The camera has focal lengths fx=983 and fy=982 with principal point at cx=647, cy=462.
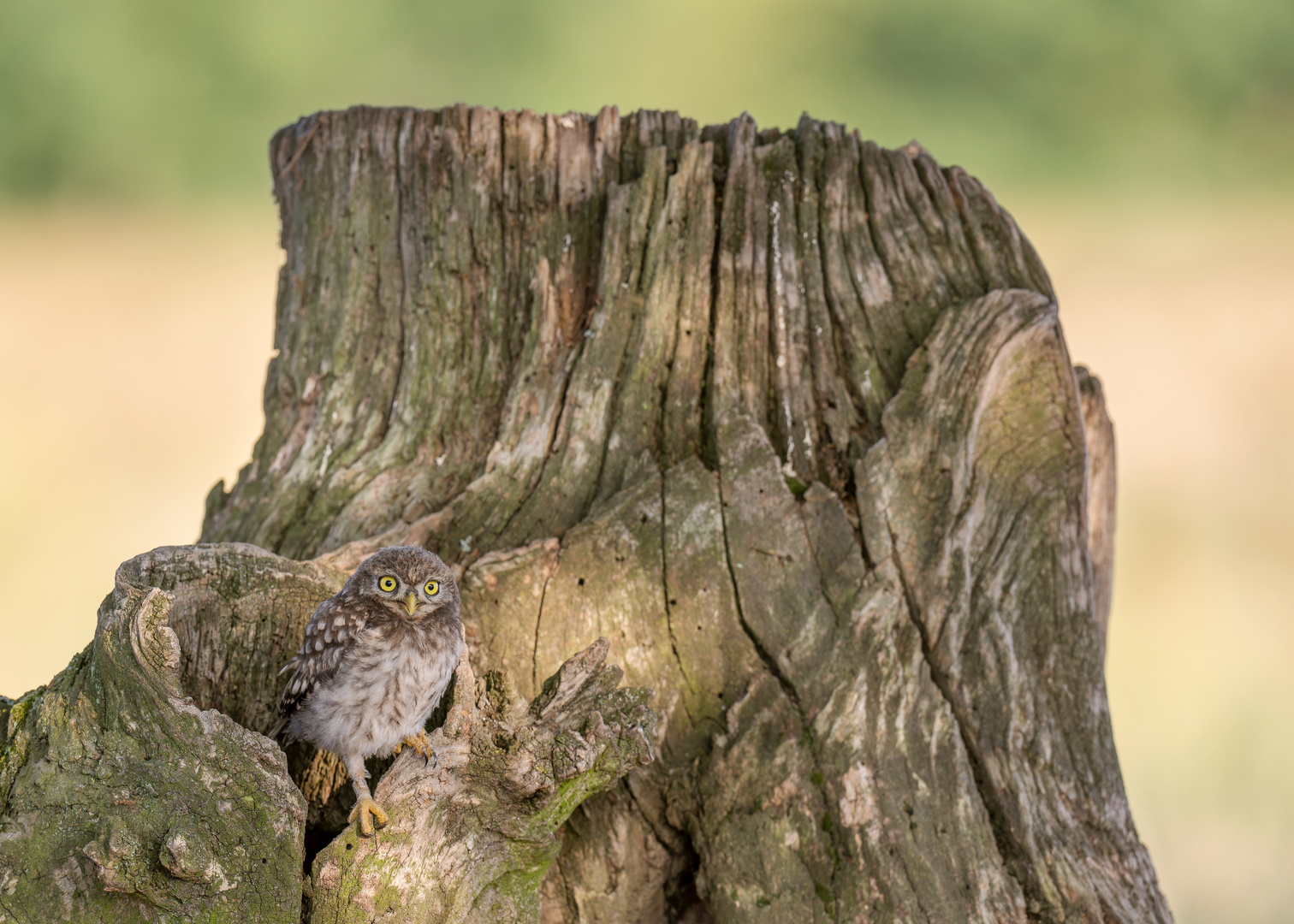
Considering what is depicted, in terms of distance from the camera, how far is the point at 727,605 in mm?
2830

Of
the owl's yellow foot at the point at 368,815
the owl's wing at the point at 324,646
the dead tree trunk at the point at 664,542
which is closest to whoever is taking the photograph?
the owl's yellow foot at the point at 368,815

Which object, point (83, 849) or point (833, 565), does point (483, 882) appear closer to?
point (83, 849)

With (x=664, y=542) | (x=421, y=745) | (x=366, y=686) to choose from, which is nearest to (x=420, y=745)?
(x=421, y=745)

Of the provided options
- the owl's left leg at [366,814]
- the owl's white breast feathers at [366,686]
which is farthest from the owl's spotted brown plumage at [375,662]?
the owl's left leg at [366,814]

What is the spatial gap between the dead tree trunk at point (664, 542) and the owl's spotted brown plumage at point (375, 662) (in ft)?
0.66

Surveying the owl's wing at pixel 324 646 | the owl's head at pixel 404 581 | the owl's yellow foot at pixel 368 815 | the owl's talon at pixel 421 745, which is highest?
the owl's head at pixel 404 581

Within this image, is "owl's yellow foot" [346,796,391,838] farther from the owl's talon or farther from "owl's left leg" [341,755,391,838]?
the owl's talon

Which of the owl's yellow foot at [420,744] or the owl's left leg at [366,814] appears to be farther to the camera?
the owl's yellow foot at [420,744]

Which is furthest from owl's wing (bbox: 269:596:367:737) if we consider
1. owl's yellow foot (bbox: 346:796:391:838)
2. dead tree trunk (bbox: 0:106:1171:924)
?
owl's yellow foot (bbox: 346:796:391:838)

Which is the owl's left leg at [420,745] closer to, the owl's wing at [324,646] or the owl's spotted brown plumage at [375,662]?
the owl's spotted brown plumage at [375,662]

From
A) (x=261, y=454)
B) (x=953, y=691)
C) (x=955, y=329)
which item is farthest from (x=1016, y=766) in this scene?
(x=261, y=454)

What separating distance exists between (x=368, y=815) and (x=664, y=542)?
1.11 meters

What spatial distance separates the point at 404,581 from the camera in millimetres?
2488

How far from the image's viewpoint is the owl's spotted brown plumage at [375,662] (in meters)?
2.46
